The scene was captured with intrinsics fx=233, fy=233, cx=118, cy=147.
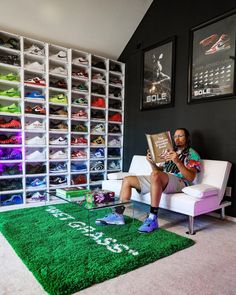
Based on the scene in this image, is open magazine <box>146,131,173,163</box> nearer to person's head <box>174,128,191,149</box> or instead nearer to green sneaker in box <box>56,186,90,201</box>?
person's head <box>174,128,191,149</box>

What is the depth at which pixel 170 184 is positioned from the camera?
241 centimetres


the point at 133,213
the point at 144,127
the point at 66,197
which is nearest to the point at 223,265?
the point at 133,213

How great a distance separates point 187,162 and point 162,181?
418 millimetres

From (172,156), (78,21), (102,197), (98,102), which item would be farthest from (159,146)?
(78,21)

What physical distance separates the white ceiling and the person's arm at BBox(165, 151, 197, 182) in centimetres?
233

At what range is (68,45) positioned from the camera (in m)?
3.55

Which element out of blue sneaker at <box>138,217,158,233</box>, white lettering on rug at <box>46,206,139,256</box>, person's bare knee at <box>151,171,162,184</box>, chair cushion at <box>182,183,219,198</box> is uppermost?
person's bare knee at <box>151,171,162,184</box>

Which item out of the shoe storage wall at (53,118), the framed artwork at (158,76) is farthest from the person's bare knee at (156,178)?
the shoe storage wall at (53,118)

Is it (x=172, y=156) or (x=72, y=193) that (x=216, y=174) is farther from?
(x=72, y=193)

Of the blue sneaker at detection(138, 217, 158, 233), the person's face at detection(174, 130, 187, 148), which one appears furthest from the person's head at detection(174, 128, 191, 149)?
the blue sneaker at detection(138, 217, 158, 233)

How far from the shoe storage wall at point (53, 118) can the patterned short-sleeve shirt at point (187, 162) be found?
138 cm

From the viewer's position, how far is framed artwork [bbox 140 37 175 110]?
327cm

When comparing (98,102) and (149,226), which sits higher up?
(98,102)

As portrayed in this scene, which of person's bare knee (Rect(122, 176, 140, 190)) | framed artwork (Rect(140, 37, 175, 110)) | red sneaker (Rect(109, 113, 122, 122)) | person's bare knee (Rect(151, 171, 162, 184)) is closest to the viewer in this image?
person's bare knee (Rect(151, 171, 162, 184))
